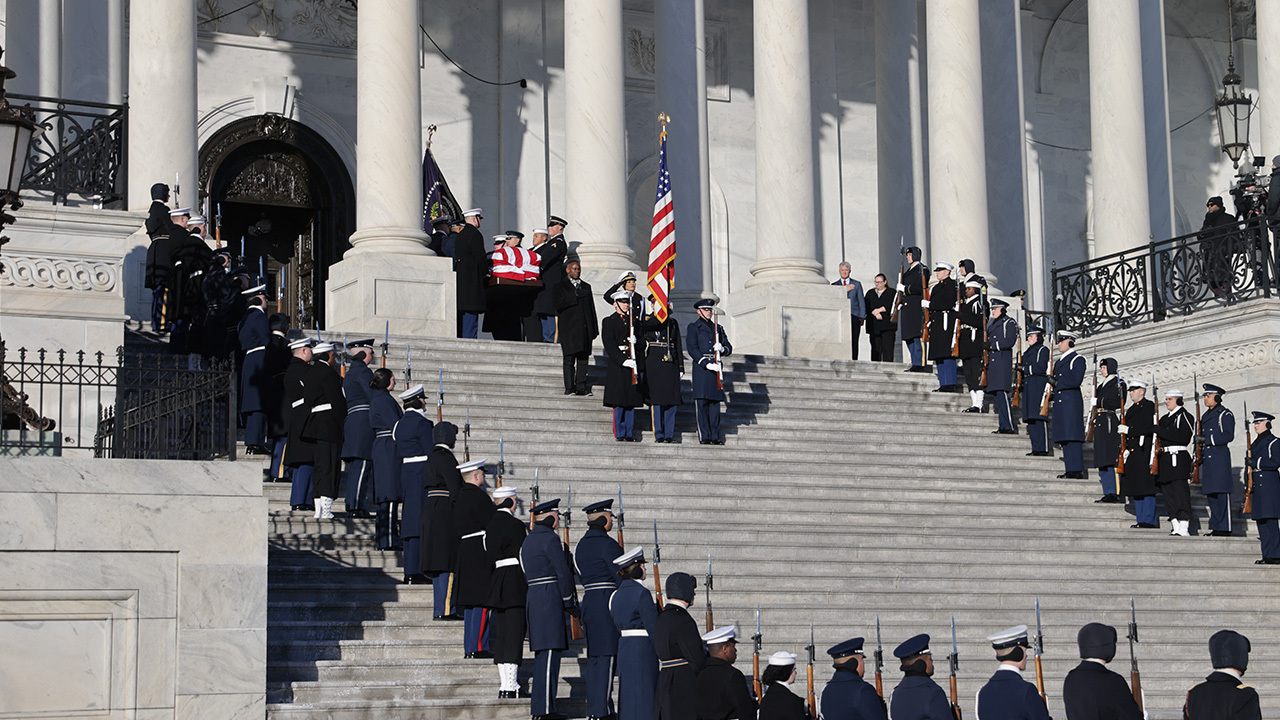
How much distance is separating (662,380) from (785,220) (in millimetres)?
6840

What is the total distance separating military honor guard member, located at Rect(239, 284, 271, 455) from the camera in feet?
57.2

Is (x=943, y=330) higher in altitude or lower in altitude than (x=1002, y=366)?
higher

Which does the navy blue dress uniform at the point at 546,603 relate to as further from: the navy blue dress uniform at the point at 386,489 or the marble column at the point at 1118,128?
the marble column at the point at 1118,128

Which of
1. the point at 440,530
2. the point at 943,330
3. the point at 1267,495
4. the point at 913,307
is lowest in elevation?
the point at 440,530

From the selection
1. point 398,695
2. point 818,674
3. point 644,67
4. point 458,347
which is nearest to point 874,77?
point 644,67

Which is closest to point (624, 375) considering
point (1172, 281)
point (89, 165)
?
point (89, 165)

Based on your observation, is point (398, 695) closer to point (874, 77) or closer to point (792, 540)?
point (792, 540)

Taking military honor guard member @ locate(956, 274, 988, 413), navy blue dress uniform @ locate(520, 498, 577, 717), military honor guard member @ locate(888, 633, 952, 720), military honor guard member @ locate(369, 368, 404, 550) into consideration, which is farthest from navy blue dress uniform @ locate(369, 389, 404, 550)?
military honor guard member @ locate(956, 274, 988, 413)

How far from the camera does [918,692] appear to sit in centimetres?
1063

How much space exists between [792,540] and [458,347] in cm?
538

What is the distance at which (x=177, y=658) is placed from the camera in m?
12.3

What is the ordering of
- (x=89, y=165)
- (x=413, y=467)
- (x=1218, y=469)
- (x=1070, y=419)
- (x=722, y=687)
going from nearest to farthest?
(x=722, y=687), (x=413, y=467), (x=89, y=165), (x=1218, y=469), (x=1070, y=419)

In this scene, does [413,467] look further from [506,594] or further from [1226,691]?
[1226,691]

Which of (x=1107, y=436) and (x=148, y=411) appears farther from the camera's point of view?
(x=1107, y=436)
